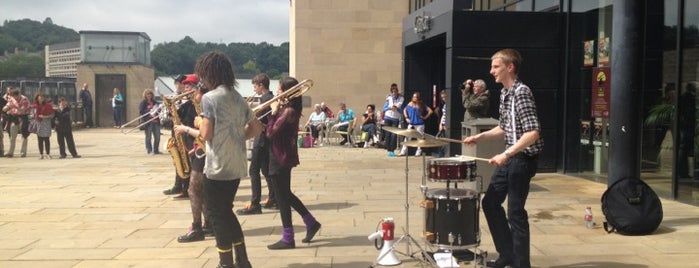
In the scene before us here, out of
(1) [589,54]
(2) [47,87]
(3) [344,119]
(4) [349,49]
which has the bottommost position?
(3) [344,119]

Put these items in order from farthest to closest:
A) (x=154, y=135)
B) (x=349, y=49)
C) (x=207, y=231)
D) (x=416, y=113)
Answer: (x=349, y=49), (x=154, y=135), (x=416, y=113), (x=207, y=231)

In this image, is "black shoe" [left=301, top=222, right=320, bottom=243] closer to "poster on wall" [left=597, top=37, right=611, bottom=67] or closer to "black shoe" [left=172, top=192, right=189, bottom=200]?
"black shoe" [left=172, top=192, right=189, bottom=200]

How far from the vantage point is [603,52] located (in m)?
10.8

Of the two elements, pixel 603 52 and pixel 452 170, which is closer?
pixel 452 170

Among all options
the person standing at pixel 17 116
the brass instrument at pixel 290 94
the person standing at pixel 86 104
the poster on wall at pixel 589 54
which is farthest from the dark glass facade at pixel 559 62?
the person standing at pixel 86 104

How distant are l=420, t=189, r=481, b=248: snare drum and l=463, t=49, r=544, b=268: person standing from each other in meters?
0.20

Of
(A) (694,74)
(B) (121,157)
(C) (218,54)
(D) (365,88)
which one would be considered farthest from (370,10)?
(C) (218,54)

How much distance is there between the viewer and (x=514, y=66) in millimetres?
4848

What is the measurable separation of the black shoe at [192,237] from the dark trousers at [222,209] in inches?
62.5

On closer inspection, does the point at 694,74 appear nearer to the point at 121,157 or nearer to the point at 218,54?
the point at 218,54

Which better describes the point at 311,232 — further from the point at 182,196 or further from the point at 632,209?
the point at 182,196

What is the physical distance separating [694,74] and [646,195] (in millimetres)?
2941

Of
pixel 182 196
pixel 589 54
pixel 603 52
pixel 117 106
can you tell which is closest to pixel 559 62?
pixel 589 54

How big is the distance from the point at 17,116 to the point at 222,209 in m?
13.4
